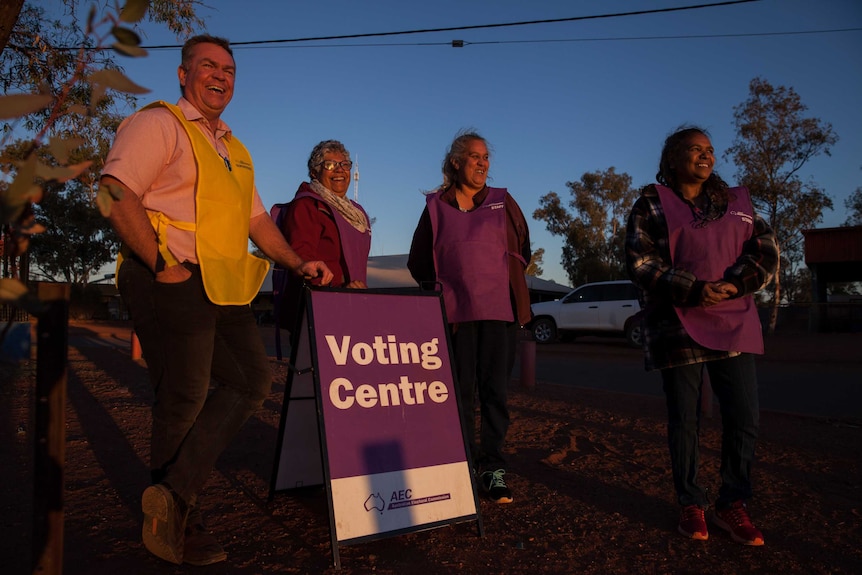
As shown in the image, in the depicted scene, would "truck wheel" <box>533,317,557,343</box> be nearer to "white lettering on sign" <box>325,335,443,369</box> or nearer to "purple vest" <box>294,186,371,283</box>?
"purple vest" <box>294,186,371,283</box>

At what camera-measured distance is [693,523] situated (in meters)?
3.08

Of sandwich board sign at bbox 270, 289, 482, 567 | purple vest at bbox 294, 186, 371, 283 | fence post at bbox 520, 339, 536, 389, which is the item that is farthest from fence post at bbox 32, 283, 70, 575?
fence post at bbox 520, 339, 536, 389

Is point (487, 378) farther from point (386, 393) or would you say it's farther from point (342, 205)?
point (342, 205)

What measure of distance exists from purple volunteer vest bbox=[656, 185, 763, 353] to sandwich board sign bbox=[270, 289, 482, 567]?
1.16 m

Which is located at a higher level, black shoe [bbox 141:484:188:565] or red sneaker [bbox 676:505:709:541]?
black shoe [bbox 141:484:188:565]

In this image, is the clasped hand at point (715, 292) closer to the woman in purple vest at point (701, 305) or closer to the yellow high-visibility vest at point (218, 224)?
the woman in purple vest at point (701, 305)

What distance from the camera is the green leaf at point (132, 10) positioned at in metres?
0.95

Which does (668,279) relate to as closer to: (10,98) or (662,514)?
(662,514)

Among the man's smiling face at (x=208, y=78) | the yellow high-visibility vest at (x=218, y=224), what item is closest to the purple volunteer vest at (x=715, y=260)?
the yellow high-visibility vest at (x=218, y=224)

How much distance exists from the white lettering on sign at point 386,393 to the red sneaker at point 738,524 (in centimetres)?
136

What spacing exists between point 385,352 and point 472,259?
836 millimetres

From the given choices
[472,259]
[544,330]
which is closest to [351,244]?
[472,259]

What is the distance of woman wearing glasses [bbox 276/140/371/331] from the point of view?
145 inches

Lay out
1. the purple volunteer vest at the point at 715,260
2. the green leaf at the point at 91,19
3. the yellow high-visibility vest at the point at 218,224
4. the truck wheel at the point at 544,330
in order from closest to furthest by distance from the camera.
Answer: the green leaf at the point at 91,19 → the yellow high-visibility vest at the point at 218,224 → the purple volunteer vest at the point at 715,260 → the truck wheel at the point at 544,330
